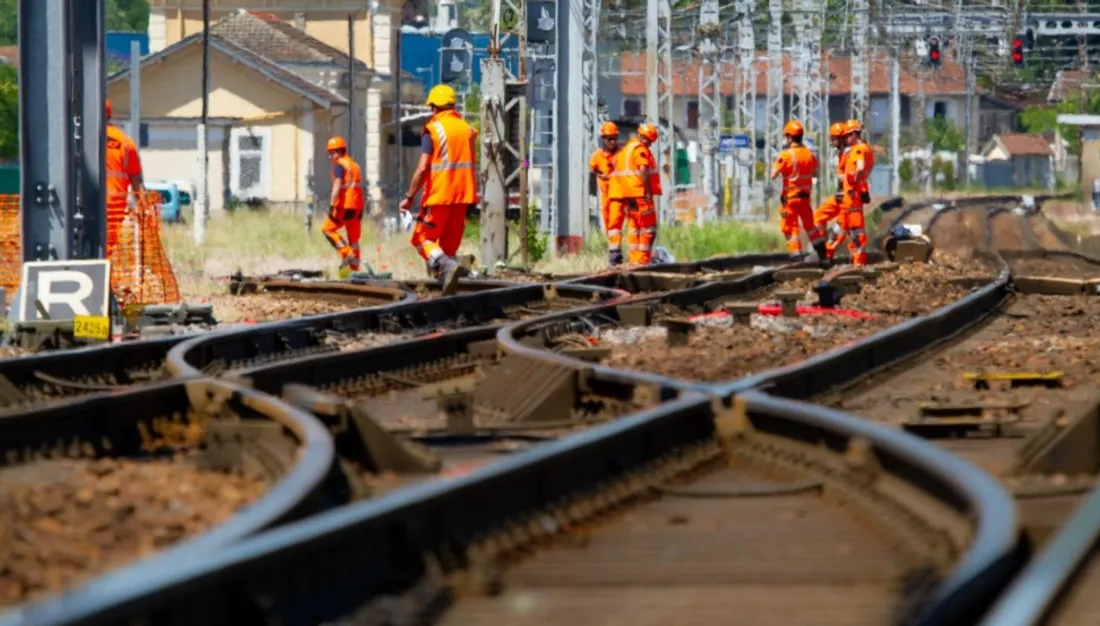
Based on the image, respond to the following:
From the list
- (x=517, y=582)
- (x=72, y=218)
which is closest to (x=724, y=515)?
(x=517, y=582)

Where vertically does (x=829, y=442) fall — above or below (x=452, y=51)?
below

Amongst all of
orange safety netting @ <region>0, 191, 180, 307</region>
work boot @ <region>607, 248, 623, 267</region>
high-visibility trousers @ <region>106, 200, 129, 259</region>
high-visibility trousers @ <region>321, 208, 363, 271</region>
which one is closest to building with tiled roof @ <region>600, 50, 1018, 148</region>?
high-visibility trousers @ <region>321, 208, 363, 271</region>

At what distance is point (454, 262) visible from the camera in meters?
17.3

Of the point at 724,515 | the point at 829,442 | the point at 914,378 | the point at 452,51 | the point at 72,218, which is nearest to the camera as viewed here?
the point at 724,515

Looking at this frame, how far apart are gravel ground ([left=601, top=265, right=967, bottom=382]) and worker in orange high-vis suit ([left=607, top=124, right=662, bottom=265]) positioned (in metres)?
5.73

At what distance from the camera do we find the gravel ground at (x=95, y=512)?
4793mm

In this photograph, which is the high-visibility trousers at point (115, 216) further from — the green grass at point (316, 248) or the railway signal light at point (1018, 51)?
the railway signal light at point (1018, 51)

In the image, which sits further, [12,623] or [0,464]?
[0,464]

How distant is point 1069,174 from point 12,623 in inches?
4422

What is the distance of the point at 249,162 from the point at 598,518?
57.7 metres

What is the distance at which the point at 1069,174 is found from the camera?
111 meters

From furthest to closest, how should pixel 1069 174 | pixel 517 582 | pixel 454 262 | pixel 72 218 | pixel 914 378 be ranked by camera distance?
pixel 1069 174, pixel 454 262, pixel 72 218, pixel 914 378, pixel 517 582

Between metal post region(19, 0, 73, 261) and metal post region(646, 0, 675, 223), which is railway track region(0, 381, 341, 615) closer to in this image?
metal post region(19, 0, 73, 261)

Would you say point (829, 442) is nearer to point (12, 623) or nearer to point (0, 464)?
point (0, 464)
